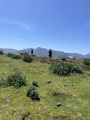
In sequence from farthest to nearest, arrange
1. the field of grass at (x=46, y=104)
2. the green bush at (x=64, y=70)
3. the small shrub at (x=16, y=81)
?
the green bush at (x=64, y=70) < the small shrub at (x=16, y=81) < the field of grass at (x=46, y=104)

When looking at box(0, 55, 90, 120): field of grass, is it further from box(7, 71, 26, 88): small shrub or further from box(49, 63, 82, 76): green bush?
box(49, 63, 82, 76): green bush

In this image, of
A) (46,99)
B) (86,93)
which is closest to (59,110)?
(46,99)

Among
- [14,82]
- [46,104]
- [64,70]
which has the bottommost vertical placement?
[46,104]

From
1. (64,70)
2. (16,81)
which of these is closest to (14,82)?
(16,81)

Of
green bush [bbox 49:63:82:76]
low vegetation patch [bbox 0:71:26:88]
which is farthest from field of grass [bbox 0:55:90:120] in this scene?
green bush [bbox 49:63:82:76]

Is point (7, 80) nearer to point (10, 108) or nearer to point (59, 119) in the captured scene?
point (10, 108)

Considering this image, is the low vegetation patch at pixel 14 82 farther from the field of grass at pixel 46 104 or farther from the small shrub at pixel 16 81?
the field of grass at pixel 46 104

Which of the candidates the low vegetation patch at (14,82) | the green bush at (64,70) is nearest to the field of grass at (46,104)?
the low vegetation patch at (14,82)

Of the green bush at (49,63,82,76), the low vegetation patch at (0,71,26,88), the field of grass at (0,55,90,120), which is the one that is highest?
the green bush at (49,63,82,76)

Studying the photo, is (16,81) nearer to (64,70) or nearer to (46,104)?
(46,104)

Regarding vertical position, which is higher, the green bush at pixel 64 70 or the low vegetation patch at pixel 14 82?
the green bush at pixel 64 70

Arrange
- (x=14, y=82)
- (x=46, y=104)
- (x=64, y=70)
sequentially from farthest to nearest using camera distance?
(x=64, y=70), (x=14, y=82), (x=46, y=104)

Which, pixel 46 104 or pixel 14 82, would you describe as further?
pixel 14 82

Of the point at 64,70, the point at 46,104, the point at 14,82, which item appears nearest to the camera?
the point at 46,104
